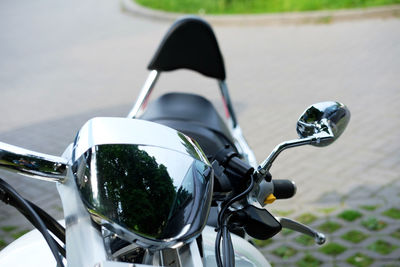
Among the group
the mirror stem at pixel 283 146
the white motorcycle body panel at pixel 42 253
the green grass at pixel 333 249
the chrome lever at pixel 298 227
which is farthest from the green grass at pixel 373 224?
the mirror stem at pixel 283 146

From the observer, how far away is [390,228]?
3441 millimetres

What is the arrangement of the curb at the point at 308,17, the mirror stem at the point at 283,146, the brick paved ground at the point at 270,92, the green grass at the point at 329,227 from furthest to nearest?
the curb at the point at 308,17 → the brick paved ground at the point at 270,92 → the green grass at the point at 329,227 → the mirror stem at the point at 283,146

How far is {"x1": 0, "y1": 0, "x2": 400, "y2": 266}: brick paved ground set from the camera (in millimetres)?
3818

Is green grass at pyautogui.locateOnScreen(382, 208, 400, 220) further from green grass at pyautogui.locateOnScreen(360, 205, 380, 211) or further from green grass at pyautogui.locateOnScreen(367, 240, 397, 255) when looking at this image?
green grass at pyautogui.locateOnScreen(367, 240, 397, 255)

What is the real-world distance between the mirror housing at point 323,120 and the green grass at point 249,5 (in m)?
8.93

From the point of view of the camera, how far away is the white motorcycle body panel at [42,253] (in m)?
1.31

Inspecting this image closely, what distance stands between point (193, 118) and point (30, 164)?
50.0 inches

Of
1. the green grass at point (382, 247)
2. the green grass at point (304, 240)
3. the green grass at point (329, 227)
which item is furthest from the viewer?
the green grass at point (329, 227)

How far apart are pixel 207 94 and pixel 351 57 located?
2.24 meters

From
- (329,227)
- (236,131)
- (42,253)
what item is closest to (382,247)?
(329,227)

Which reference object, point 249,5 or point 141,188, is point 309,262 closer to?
point 141,188

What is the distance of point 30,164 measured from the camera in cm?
108

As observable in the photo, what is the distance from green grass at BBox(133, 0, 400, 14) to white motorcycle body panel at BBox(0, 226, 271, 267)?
9079 mm

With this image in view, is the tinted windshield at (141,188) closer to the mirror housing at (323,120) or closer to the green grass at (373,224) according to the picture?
the mirror housing at (323,120)
